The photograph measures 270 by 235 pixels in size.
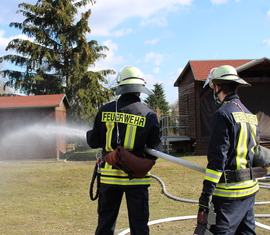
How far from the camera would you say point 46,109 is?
1554cm

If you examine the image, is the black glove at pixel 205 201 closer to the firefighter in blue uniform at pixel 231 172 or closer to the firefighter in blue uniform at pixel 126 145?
the firefighter in blue uniform at pixel 231 172

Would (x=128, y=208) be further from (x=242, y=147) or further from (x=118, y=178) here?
(x=242, y=147)

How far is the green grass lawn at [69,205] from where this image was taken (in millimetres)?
4699

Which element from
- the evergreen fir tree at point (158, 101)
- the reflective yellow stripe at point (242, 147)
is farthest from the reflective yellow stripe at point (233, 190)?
the evergreen fir tree at point (158, 101)

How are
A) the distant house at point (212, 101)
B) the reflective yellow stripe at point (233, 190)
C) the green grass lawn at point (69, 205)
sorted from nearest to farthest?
1. the reflective yellow stripe at point (233, 190)
2. the green grass lawn at point (69, 205)
3. the distant house at point (212, 101)

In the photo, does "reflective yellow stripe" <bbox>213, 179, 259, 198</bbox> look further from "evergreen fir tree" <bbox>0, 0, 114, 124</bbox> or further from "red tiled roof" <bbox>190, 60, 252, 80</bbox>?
"evergreen fir tree" <bbox>0, 0, 114, 124</bbox>

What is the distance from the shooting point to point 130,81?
11.5 feet

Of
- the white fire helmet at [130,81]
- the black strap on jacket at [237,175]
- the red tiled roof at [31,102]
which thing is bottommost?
the black strap on jacket at [237,175]

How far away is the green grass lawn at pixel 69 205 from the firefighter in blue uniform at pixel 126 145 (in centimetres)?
138

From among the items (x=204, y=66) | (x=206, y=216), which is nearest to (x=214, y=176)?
(x=206, y=216)

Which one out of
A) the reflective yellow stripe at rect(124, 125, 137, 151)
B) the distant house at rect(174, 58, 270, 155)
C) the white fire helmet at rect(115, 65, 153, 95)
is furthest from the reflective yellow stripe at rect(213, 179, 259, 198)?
the distant house at rect(174, 58, 270, 155)

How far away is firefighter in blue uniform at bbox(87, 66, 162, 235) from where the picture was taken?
10.5 feet

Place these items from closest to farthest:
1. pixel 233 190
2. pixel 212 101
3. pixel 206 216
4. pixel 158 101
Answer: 1. pixel 206 216
2. pixel 233 190
3. pixel 212 101
4. pixel 158 101

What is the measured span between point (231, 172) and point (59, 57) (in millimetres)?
22107
